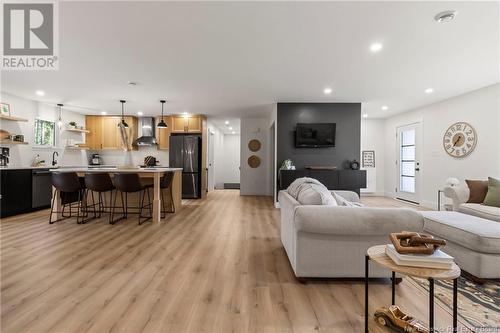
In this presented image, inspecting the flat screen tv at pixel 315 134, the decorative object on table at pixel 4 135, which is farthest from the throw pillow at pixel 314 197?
the decorative object on table at pixel 4 135

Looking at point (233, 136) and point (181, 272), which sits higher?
point (233, 136)

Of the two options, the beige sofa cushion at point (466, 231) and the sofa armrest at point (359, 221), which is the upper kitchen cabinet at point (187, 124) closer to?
the sofa armrest at point (359, 221)

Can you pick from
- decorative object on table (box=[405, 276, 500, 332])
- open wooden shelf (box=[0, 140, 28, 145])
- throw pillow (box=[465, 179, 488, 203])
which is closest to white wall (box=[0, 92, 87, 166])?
open wooden shelf (box=[0, 140, 28, 145])

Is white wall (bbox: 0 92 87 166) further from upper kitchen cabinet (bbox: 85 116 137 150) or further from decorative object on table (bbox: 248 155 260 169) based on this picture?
decorative object on table (bbox: 248 155 260 169)

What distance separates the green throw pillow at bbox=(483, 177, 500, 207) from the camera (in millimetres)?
3281

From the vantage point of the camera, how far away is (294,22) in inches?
94.0

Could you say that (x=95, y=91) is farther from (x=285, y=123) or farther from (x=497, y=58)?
(x=497, y=58)

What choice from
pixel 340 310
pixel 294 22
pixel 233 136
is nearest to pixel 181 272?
pixel 340 310

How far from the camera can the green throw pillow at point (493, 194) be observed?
3281 mm

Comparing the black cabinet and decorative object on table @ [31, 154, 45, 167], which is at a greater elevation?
decorative object on table @ [31, 154, 45, 167]

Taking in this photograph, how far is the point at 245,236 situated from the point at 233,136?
840 cm

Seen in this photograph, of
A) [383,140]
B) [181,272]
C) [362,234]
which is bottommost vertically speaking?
[181,272]

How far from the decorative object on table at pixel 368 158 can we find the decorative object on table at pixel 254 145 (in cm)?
340

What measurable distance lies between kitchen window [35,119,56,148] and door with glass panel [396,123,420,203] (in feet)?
30.7
